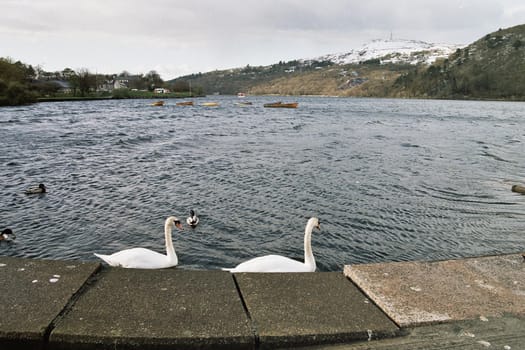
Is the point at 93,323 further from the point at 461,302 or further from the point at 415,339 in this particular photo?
the point at 461,302

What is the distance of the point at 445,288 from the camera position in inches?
144

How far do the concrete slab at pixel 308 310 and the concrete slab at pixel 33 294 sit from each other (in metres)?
1.52

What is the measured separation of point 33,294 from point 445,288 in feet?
12.0

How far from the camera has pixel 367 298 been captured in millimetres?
3543

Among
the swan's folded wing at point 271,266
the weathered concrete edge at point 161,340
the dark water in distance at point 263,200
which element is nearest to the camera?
the weathered concrete edge at point 161,340

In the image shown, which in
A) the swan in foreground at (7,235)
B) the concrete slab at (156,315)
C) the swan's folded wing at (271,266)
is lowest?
the swan in foreground at (7,235)

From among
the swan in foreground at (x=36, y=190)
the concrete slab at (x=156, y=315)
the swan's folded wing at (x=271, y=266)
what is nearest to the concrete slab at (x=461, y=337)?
the concrete slab at (x=156, y=315)

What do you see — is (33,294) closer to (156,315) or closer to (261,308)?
(156,315)

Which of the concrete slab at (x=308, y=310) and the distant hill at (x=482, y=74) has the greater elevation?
the distant hill at (x=482, y=74)

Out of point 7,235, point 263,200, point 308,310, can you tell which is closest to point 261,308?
point 308,310

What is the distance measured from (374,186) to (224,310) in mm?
11965

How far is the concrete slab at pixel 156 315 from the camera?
2.82 m

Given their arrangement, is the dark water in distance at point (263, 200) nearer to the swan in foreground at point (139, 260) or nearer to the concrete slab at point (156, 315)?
the swan in foreground at point (139, 260)

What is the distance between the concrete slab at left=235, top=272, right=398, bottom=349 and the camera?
9.64 feet
